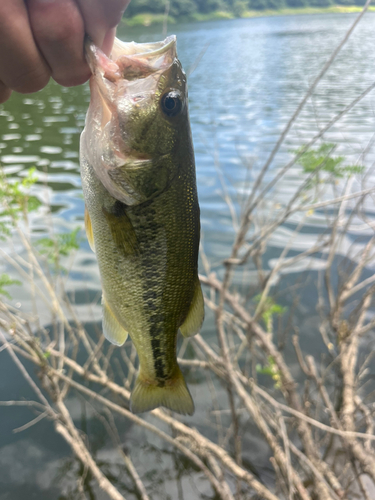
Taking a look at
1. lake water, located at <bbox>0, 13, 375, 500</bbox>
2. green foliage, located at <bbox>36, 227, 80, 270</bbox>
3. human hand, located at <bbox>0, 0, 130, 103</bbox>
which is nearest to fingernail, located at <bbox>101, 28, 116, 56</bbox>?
human hand, located at <bbox>0, 0, 130, 103</bbox>

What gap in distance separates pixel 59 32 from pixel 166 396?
4.82 ft

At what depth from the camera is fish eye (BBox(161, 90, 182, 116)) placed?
4.36ft

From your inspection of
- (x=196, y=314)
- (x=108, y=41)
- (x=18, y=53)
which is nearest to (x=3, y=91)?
(x=18, y=53)

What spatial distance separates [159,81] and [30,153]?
10.4 metres

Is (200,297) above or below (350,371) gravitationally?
above

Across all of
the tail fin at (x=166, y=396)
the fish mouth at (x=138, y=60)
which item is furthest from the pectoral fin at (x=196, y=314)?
the fish mouth at (x=138, y=60)

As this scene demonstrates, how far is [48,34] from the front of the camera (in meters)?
1.01

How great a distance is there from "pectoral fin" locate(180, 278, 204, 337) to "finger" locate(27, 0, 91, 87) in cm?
94

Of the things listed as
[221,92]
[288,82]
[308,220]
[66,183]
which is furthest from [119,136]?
[288,82]

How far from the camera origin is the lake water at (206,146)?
3551 millimetres

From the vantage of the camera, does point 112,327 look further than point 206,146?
No

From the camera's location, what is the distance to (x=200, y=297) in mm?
1517

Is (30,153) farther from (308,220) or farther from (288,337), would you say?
(288,337)

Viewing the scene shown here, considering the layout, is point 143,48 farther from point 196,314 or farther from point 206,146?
point 206,146
